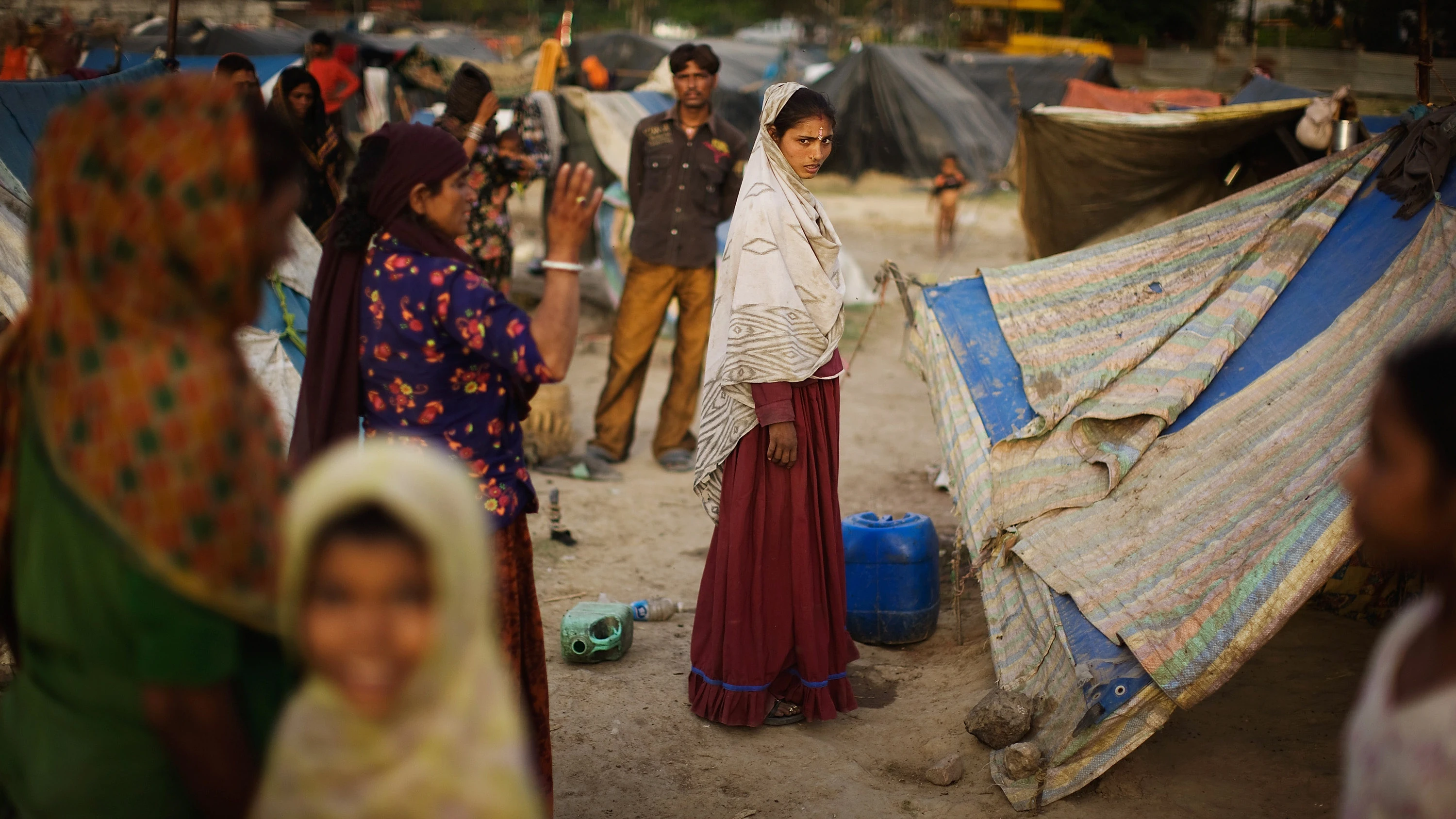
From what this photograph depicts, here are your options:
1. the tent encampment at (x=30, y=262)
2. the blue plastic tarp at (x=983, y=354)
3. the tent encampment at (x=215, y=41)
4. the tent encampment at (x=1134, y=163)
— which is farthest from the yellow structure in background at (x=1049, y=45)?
the tent encampment at (x=30, y=262)

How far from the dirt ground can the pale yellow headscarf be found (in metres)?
2.10

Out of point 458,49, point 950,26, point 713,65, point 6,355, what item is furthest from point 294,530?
point 950,26

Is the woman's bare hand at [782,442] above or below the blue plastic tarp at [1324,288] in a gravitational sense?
below

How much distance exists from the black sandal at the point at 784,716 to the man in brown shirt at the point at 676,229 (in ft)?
9.77

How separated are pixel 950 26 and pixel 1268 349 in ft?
103

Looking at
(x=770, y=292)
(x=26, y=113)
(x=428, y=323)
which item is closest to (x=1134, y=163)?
(x=770, y=292)

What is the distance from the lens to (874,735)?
3.81 metres

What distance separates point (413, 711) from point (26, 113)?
4.96 m

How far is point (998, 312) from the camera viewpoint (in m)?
4.50

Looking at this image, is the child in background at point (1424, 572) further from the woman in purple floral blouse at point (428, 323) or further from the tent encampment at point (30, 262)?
the tent encampment at point (30, 262)

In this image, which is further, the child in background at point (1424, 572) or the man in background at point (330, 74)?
the man in background at point (330, 74)

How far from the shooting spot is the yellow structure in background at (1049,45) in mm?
26078

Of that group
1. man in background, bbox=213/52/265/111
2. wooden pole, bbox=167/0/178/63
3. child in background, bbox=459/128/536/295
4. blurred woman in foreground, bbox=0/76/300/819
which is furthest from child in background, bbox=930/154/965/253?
blurred woman in foreground, bbox=0/76/300/819

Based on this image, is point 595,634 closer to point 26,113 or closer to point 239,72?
point 26,113
